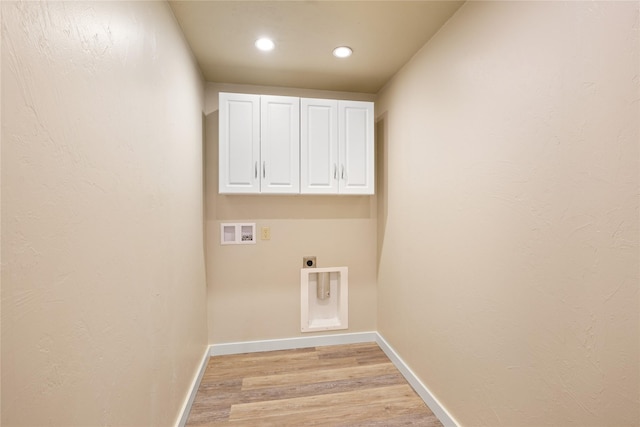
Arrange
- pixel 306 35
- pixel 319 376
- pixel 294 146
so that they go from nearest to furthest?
pixel 306 35 < pixel 319 376 < pixel 294 146

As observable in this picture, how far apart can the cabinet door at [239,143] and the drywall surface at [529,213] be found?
48.6 inches

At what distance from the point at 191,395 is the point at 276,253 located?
47.6 inches

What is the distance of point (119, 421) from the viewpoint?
1.02 metres

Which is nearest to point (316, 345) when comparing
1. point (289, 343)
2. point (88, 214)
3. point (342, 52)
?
point (289, 343)

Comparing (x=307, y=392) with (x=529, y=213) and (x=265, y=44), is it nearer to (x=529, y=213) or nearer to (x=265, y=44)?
(x=529, y=213)

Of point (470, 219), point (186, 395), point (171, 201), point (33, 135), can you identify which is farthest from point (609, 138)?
point (186, 395)

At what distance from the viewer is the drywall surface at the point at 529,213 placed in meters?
0.89

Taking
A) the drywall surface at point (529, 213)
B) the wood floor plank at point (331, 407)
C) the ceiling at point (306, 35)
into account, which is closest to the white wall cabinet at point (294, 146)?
the ceiling at point (306, 35)

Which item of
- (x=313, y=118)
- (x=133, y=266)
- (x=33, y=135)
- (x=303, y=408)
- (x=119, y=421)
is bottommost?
(x=303, y=408)

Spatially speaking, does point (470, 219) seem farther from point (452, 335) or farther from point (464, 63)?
point (464, 63)

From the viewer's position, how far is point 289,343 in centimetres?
268

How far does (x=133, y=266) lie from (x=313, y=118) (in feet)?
5.69

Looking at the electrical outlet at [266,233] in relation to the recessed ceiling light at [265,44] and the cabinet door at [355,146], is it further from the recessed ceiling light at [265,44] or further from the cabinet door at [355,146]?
the recessed ceiling light at [265,44]

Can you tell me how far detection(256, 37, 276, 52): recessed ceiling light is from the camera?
6.11 ft
